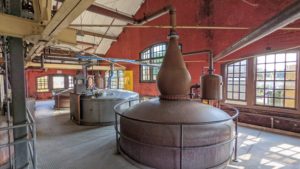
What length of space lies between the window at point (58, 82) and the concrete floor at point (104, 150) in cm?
827

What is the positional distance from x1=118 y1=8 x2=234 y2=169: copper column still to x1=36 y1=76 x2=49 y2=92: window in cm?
1178

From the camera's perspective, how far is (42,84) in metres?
12.4

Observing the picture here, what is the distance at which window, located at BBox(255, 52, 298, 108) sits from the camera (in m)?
4.71

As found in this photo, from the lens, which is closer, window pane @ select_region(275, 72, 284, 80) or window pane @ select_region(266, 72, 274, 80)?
window pane @ select_region(275, 72, 284, 80)

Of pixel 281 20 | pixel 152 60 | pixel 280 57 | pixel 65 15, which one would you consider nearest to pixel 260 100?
pixel 280 57

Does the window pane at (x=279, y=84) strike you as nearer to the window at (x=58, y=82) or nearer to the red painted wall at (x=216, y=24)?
the red painted wall at (x=216, y=24)

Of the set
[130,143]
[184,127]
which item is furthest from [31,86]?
[184,127]

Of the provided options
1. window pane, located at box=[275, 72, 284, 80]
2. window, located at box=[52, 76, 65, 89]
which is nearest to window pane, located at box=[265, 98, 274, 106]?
window pane, located at box=[275, 72, 284, 80]

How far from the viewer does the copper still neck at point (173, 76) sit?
286cm

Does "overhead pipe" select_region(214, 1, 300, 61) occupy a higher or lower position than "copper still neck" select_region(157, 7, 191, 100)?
higher

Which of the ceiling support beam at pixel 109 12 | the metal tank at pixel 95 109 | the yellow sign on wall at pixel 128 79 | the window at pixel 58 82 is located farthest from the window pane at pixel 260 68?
the window at pixel 58 82

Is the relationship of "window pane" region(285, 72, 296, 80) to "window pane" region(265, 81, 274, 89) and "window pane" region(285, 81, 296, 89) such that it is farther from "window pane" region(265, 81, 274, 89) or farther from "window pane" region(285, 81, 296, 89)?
"window pane" region(265, 81, 274, 89)

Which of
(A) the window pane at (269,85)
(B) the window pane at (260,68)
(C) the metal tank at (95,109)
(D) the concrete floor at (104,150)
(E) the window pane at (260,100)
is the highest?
(B) the window pane at (260,68)

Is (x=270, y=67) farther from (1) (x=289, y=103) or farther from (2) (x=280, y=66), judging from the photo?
(1) (x=289, y=103)
